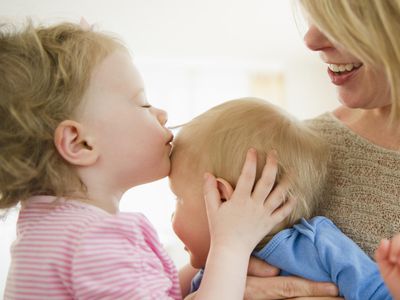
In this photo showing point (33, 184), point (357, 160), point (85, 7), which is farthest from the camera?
point (85, 7)

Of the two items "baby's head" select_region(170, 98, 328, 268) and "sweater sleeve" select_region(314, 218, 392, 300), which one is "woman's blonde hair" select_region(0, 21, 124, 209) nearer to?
"baby's head" select_region(170, 98, 328, 268)

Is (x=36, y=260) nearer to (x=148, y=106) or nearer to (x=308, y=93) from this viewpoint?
(x=148, y=106)

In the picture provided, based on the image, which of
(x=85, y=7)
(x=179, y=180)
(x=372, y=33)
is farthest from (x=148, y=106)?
(x=85, y=7)

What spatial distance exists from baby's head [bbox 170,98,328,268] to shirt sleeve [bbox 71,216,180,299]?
9.1 inches

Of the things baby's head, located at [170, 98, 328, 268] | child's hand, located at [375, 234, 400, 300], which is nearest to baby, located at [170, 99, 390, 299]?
baby's head, located at [170, 98, 328, 268]

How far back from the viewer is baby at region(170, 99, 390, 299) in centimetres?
106

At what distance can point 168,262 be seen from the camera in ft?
3.47

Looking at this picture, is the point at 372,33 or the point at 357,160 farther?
the point at 357,160

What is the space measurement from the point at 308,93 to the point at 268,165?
5757mm

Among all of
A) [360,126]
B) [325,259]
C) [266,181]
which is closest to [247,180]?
[266,181]

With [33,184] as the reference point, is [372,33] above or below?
above

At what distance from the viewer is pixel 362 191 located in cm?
123

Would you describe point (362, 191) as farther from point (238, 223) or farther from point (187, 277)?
point (187, 277)

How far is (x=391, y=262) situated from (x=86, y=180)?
652mm
